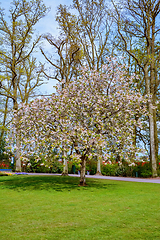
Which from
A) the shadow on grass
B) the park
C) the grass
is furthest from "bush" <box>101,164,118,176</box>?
the grass

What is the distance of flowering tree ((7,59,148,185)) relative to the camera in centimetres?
1175

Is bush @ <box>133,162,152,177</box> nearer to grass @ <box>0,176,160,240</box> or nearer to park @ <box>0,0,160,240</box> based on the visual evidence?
park @ <box>0,0,160,240</box>

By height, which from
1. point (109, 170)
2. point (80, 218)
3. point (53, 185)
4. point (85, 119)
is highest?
point (85, 119)

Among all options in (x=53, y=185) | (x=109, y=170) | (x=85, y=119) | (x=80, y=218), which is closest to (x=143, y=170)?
(x=109, y=170)

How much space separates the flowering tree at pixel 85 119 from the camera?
11.8 meters

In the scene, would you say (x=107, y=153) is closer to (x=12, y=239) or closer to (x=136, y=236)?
(x=136, y=236)

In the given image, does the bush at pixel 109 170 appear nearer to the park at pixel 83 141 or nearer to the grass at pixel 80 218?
the park at pixel 83 141

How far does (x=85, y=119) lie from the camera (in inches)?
484

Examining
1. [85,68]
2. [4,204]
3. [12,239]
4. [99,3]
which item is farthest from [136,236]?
[99,3]

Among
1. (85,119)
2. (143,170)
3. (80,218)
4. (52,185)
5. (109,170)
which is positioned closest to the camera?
(80,218)

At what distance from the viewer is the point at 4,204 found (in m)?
8.48

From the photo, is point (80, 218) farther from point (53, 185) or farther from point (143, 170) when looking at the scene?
point (143, 170)

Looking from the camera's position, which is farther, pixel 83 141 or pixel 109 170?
pixel 109 170

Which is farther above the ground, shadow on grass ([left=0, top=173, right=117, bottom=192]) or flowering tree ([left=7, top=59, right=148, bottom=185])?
flowering tree ([left=7, top=59, right=148, bottom=185])
